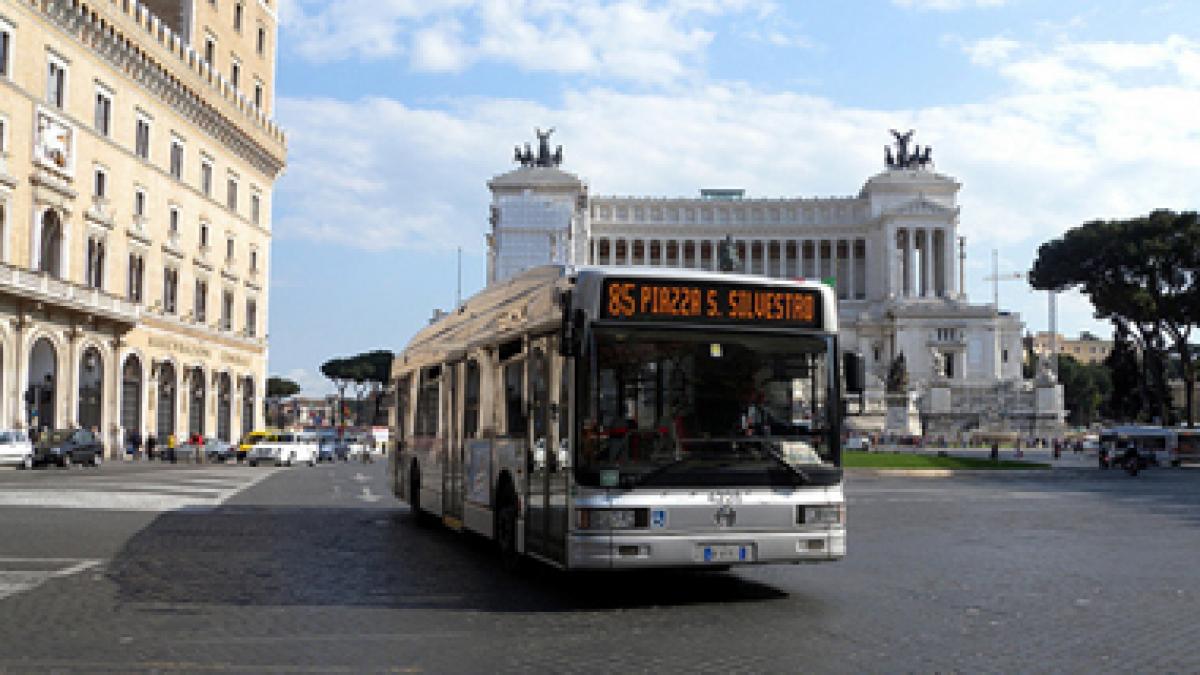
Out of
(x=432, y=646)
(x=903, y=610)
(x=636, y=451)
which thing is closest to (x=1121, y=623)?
(x=903, y=610)

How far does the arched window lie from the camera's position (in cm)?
4091

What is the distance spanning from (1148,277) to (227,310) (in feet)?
160

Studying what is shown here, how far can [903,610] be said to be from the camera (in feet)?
28.9

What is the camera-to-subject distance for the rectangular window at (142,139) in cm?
4672

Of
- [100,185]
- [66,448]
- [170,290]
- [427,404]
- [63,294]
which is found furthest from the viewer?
[170,290]

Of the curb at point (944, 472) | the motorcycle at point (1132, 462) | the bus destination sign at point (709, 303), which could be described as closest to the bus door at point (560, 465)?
the bus destination sign at point (709, 303)

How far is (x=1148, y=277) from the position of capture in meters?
58.1

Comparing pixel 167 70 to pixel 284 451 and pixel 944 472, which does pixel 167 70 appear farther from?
pixel 944 472

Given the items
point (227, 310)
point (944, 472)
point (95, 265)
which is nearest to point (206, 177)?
point (227, 310)

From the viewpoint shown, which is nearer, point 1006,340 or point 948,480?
point 948,480

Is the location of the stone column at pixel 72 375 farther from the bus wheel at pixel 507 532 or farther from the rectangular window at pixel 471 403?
the bus wheel at pixel 507 532

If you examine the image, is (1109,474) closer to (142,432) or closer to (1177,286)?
(1177,286)

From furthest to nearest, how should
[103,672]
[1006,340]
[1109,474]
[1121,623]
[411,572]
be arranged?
[1006,340] → [1109,474] → [411,572] → [1121,623] → [103,672]

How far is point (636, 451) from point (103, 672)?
157 inches
